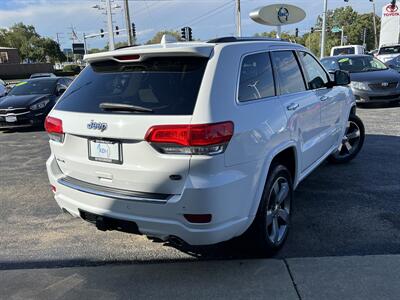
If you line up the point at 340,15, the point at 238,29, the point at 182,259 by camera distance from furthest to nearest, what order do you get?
1. the point at 340,15
2. the point at 238,29
3. the point at 182,259

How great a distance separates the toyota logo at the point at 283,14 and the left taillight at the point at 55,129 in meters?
17.3

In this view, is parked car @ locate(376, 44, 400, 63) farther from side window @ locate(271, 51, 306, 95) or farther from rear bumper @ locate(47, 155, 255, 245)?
rear bumper @ locate(47, 155, 255, 245)

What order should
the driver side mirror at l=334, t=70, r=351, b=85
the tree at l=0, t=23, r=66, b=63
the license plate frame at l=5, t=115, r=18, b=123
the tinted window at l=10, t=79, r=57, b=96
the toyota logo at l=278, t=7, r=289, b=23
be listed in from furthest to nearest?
the tree at l=0, t=23, r=66, b=63 < the toyota logo at l=278, t=7, r=289, b=23 < the tinted window at l=10, t=79, r=57, b=96 < the license plate frame at l=5, t=115, r=18, b=123 < the driver side mirror at l=334, t=70, r=351, b=85

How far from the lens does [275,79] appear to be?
154 inches

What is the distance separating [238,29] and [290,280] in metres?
40.1

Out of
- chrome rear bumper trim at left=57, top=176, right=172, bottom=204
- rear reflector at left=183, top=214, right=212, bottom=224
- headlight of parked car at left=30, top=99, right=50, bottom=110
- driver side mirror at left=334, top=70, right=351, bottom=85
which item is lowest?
headlight of parked car at left=30, top=99, right=50, bottom=110

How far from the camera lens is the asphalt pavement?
3318mm

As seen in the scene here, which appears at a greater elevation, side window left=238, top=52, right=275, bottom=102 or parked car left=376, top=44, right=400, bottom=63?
side window left=238, top=52, right=275, bottom=102

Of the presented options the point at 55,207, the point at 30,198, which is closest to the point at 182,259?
the point at 55,207

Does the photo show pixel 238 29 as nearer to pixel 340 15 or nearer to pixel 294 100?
pixel 294 100

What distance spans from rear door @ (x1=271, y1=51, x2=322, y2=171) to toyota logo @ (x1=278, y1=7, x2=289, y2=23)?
51.8ft

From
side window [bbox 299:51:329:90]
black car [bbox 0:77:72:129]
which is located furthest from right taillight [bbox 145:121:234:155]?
black car [bbox 0:77:72:129]

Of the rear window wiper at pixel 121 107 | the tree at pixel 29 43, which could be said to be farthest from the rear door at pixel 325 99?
the tree at pixel 29 43

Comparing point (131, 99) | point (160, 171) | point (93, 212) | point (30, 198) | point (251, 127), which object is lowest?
point (30, 198)
